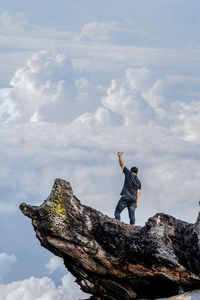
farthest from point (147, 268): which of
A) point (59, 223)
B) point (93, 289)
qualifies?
point (59, 223)

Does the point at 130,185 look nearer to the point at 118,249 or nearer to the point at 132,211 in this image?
the point at 132,211

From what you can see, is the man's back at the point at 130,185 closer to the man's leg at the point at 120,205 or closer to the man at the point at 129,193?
the man at the point at 129,193

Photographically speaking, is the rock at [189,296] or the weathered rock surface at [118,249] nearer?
the rock at [189,296]

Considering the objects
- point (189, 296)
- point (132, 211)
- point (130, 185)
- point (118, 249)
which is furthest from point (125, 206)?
point (189, 296)

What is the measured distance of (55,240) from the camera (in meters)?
25.1

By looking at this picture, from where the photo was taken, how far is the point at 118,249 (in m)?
25.1

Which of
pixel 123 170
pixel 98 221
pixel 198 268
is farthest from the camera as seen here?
pixel 123 170

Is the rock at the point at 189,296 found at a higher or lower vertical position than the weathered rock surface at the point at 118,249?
lower

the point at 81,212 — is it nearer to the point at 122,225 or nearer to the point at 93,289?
the point at 122,225

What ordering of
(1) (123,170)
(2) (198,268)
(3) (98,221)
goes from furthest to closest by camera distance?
(1) (123,170), (3) (98,221), (2) (198,268)

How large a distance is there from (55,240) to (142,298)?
510 centimetres

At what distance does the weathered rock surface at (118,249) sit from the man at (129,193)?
290 cm

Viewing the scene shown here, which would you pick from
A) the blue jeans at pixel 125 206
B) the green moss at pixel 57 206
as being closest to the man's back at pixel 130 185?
the blue jeans at pixel 125 206

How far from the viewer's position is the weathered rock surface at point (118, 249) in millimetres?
24594
